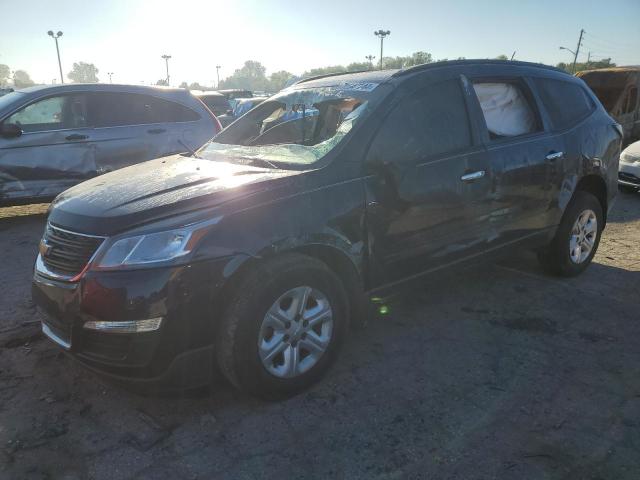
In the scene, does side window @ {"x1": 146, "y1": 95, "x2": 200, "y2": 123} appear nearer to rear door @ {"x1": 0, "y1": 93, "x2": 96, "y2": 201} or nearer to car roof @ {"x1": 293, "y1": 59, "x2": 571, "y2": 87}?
rear door @ {"x1": 0, "y1": 93, "x2": 96, "y2": 201}

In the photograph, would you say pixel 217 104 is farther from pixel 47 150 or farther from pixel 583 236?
pixel 583 236

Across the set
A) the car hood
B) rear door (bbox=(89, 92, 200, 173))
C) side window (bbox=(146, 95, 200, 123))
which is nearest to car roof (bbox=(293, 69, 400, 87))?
the car hood

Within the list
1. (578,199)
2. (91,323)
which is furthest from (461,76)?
(91,323)

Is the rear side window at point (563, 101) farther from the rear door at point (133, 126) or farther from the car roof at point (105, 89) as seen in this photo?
the car roof at point (105, 89)

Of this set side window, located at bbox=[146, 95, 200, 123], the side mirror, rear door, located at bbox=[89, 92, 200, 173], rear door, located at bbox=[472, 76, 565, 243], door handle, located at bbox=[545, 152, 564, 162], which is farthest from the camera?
side window, located at bbox=[146, 95, 200, 123]

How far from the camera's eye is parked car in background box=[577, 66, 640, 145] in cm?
1426

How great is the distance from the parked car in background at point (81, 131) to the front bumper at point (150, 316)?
453cm

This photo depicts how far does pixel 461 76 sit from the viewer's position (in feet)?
12.1

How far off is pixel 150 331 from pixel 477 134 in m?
2.55

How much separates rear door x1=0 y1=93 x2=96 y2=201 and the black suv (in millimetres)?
3519

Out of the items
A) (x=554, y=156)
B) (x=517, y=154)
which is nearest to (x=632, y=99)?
(x=554, y=156)

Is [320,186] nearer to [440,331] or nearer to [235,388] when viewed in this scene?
[235,388]

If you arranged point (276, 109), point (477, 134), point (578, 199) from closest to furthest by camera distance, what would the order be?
point (477, 134) → point (276, 109) → point (578, 199)

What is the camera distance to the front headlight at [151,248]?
2.40m
